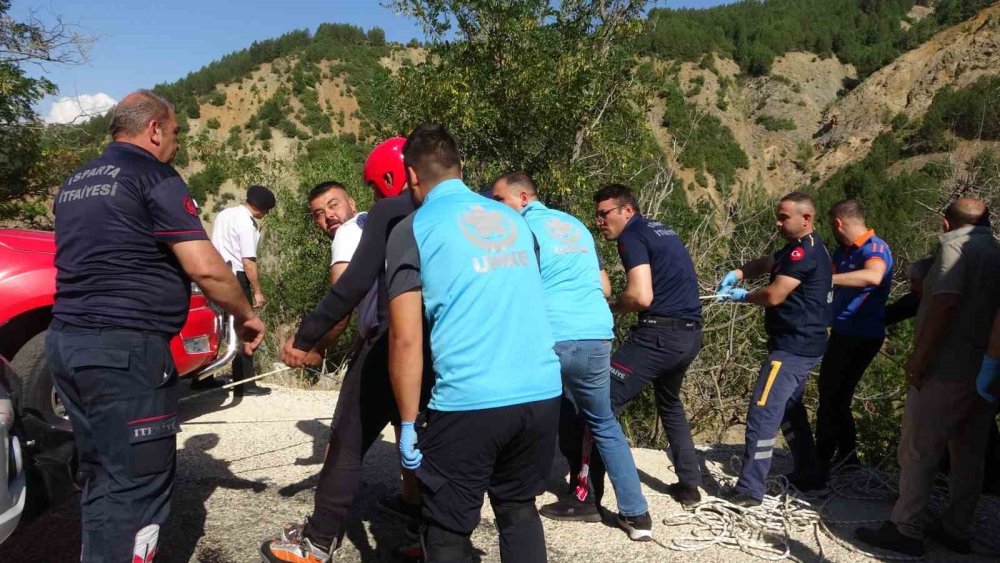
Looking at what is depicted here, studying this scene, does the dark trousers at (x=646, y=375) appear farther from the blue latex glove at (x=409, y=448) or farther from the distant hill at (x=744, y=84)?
the distant hill at (x=744, y=84)

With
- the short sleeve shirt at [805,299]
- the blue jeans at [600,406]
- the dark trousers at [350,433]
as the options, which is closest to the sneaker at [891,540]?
the short sleeve shirt at [805,299]

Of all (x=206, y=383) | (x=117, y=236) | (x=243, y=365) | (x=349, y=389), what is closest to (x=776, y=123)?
(x=243, y=365)

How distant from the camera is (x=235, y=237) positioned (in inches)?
240

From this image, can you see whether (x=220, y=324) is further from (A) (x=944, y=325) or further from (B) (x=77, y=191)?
(A) (x=944, y=325)

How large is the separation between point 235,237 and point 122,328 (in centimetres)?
383

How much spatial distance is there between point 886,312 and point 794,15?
238 feet

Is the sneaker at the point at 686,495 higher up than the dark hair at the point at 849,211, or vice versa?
the dark hair at the point at 849,211

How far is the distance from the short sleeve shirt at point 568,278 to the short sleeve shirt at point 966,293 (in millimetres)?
1632

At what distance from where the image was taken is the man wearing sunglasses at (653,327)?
380 centimetres

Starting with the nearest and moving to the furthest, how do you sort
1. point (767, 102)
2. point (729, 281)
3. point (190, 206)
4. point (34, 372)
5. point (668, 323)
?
point (190, 206) < point (668, 323) < point (34, 372) < point (729, 281) < point (767, 102)

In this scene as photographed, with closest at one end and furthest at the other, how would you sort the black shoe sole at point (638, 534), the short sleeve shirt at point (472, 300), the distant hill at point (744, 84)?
the short sleeve shirt at point (472, 300) < the black shoe sole at point (638, 534) < the distant hill at point (744, 84)

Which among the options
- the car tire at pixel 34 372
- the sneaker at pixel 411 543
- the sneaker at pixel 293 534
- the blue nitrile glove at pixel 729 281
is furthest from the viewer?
the blue nitrile glove at pixel 729 281

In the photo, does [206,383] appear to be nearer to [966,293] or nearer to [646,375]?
[646,375]

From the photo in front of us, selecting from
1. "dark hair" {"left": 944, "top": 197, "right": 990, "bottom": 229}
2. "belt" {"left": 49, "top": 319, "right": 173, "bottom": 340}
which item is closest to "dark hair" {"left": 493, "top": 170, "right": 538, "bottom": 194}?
"belt" {"left": 49, "top": 319, "right": 173, "bottom": 340}
